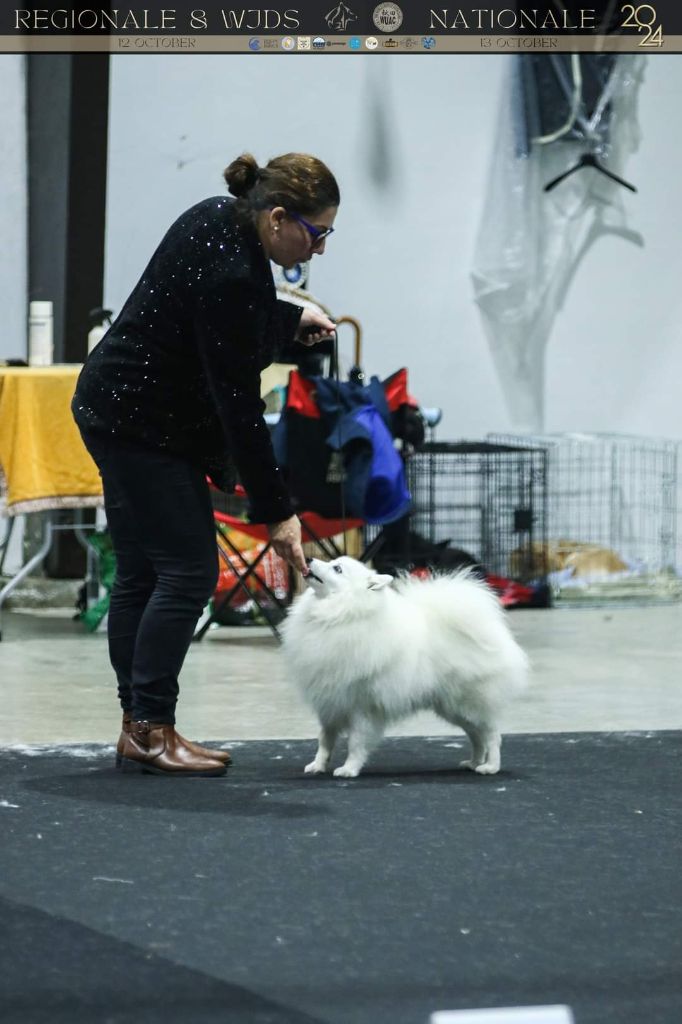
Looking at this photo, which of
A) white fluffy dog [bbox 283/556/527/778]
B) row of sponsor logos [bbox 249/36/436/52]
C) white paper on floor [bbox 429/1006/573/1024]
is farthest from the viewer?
row of sponsor logos [bbox 249/36/436/52]

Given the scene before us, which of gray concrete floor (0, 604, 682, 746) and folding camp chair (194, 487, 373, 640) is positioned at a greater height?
folding camp chair (194, 487, 373, 640)

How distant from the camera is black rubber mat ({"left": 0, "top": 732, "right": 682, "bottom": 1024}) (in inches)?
63.5

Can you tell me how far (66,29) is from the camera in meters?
5.35

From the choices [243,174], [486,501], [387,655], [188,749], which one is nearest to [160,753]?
[188,749]

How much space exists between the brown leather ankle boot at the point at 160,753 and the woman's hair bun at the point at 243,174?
92cm

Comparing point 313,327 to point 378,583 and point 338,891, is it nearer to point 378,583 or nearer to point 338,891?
point 378,583

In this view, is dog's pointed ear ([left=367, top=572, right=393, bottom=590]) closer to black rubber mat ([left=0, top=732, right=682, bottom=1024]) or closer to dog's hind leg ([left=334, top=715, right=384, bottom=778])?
dog's hind leg ([left=334, top=715, right=384, bottom=778])

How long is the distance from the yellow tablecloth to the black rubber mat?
1692 millimetres

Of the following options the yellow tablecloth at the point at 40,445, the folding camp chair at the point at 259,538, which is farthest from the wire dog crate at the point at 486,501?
the yellow tablecloth at the point at 40,445

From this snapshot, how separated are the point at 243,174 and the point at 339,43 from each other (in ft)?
11.3

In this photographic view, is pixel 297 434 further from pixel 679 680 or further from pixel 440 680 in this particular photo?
pixel 440 680

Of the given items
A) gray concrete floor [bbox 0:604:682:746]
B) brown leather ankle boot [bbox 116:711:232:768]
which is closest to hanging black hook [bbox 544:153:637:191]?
gray concrete floor [bbox 0:604:682:746]

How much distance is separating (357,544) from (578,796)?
2.57m

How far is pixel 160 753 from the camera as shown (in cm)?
270
